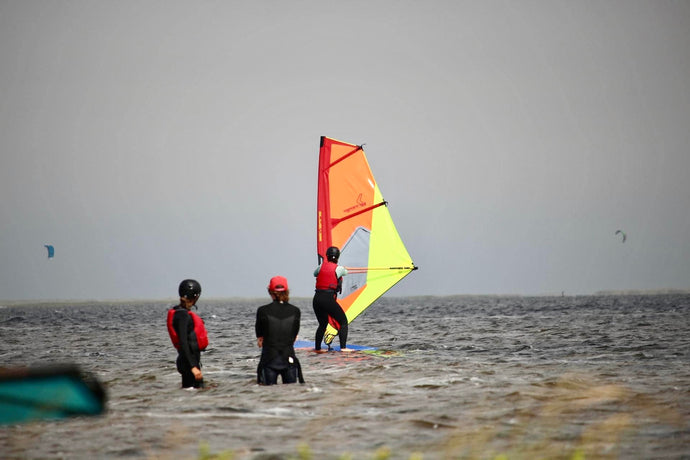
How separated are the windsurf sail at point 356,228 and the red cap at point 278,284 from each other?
7781mm

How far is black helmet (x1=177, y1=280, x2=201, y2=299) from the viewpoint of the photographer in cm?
960

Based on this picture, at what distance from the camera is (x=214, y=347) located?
2158 centimetres

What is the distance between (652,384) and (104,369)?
31.7 ft

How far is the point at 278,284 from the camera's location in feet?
33.9

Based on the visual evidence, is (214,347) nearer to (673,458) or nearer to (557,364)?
(557,364)

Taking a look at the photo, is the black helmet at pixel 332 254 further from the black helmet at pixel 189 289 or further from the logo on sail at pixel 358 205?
the black helmet at pixel 189 289

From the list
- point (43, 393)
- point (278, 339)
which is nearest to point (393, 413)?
point (278, 339)

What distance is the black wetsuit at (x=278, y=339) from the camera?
33.0 feet

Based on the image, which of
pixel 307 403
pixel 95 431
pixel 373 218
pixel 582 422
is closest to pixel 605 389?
pixel 582 422

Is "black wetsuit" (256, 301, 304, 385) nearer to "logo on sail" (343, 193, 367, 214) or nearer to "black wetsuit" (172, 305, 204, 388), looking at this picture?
"black wetsuit" (172, 305, 204, 388)

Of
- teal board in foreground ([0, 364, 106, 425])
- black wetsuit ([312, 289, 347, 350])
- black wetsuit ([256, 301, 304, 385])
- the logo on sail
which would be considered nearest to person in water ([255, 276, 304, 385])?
black wetsuit ([256, 301, 304, 385])

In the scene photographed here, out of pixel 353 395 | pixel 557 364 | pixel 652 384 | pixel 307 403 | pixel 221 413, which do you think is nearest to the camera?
pixel 221 413

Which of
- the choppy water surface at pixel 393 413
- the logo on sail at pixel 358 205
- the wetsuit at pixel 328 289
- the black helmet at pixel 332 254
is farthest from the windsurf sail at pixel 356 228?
the choppy water surface at pixel 393 413

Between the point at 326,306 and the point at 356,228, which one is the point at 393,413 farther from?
the point at 356,228
